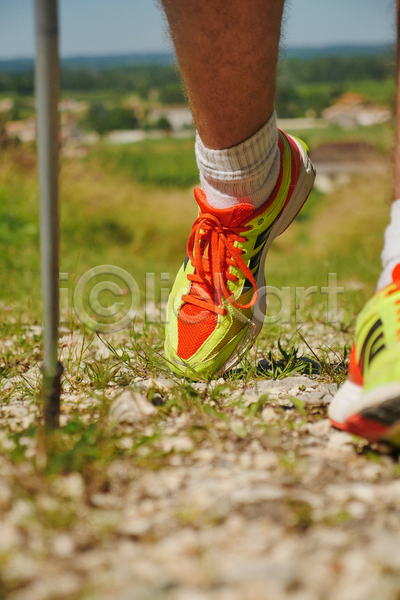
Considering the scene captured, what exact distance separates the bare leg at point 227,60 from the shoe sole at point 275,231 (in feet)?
1.13

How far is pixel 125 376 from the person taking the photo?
155cm

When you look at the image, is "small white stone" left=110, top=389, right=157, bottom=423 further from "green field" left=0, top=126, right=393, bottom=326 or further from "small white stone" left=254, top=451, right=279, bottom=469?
"green field" left=0, top=126, right=393, bottom=326

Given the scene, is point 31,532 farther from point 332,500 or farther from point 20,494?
point 332,500

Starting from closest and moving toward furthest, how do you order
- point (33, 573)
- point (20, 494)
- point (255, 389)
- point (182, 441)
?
point (33, 573) → point (20, 494) → point (182, 441) → point (255, 389)

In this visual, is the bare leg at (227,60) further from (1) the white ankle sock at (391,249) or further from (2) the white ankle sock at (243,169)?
(1) the white ankle sock at (391,249)

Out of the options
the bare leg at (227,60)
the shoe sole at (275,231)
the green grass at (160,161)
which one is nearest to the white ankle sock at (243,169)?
the bare leg at (227,60)

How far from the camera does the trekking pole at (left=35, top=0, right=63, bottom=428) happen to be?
3.00ft

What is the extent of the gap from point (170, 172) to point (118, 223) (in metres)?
29.7

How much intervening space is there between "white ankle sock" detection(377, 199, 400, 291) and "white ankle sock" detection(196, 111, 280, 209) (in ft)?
1.39

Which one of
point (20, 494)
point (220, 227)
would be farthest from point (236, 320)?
point (20, 494)

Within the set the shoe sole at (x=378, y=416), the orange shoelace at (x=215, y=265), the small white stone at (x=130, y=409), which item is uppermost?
the orange shoelace at (x=215, y=265)

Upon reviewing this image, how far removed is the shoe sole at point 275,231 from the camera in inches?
63.3

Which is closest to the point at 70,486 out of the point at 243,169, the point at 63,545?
the point at 63,545

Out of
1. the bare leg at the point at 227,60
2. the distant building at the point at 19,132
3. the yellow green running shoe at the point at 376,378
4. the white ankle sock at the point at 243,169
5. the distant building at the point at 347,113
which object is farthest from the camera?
the distant building at the point at 347,113
